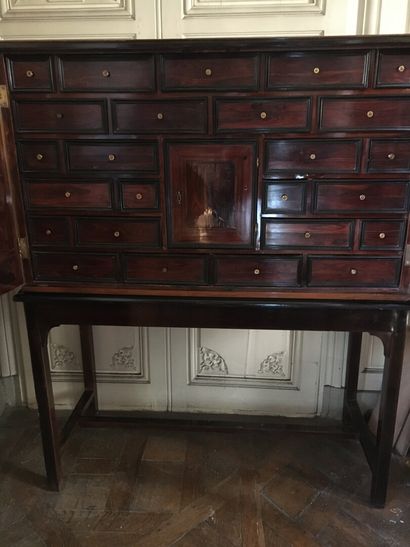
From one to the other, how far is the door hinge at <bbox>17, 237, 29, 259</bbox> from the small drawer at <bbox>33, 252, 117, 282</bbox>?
0.03m

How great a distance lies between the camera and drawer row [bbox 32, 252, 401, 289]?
1536 mm

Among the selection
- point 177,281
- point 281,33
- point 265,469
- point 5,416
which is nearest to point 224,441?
point 265,469

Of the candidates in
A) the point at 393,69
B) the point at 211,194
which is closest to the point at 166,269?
the point at 211,194

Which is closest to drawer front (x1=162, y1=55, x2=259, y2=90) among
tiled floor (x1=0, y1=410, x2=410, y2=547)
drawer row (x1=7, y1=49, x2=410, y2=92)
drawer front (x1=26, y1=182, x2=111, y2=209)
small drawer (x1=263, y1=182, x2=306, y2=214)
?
drawer row (x1=7, y1=49, x2=410, y2=92)

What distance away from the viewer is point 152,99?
145 cm

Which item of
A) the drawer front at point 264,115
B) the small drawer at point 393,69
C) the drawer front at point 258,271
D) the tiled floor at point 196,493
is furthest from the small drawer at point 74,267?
the small drawer at point 393,69

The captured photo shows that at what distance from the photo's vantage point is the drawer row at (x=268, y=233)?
1.50 metres

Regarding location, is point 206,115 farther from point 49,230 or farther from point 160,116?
point 49,230

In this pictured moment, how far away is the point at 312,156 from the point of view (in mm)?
1451

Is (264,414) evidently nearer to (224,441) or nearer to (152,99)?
(224,441)

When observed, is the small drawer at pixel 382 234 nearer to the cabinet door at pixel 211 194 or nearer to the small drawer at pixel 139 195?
the cabinet door at pixel 211 194

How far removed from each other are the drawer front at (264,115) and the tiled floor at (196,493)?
4.80 ft

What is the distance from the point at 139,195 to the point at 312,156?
2.02 feet

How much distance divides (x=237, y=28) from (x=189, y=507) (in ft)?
6.73
